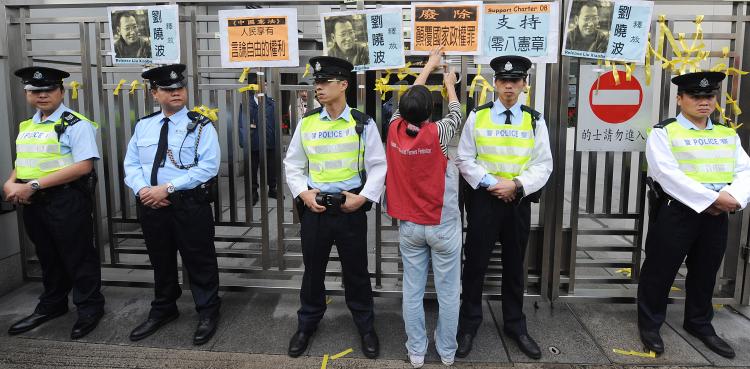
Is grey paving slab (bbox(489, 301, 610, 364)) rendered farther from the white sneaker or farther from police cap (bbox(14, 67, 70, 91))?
police cap (bbox(14, 67, 70, 91))

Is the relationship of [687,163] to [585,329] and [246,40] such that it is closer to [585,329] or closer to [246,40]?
[585,329]

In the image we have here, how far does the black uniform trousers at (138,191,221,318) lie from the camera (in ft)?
11.7

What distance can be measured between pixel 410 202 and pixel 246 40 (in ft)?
6.57

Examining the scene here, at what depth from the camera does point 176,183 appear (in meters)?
3.45

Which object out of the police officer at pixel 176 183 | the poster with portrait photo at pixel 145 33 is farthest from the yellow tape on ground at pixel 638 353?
the poster with portrait photo at pixel 145 33

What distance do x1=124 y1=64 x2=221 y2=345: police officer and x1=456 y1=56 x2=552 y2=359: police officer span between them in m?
1.88

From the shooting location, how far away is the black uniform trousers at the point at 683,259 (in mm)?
3365

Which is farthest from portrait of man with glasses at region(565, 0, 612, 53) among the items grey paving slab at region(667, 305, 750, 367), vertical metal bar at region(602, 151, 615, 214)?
grey paving slab at region(667, 305, 750, 367)

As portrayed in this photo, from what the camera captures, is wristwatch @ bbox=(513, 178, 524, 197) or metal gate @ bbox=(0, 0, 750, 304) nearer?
wristwatch @ bbox=(513, 178, 524, 197)

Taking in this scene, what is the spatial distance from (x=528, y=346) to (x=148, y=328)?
2814mm

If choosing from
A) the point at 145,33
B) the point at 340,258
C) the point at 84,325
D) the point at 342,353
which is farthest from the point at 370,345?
the point at 145,33

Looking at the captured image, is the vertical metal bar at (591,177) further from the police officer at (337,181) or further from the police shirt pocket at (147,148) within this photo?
the police shirt pocket at (147,148)

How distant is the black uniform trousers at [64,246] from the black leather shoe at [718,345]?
4.62 meters

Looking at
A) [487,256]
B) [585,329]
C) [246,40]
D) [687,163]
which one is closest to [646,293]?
[585,329]
